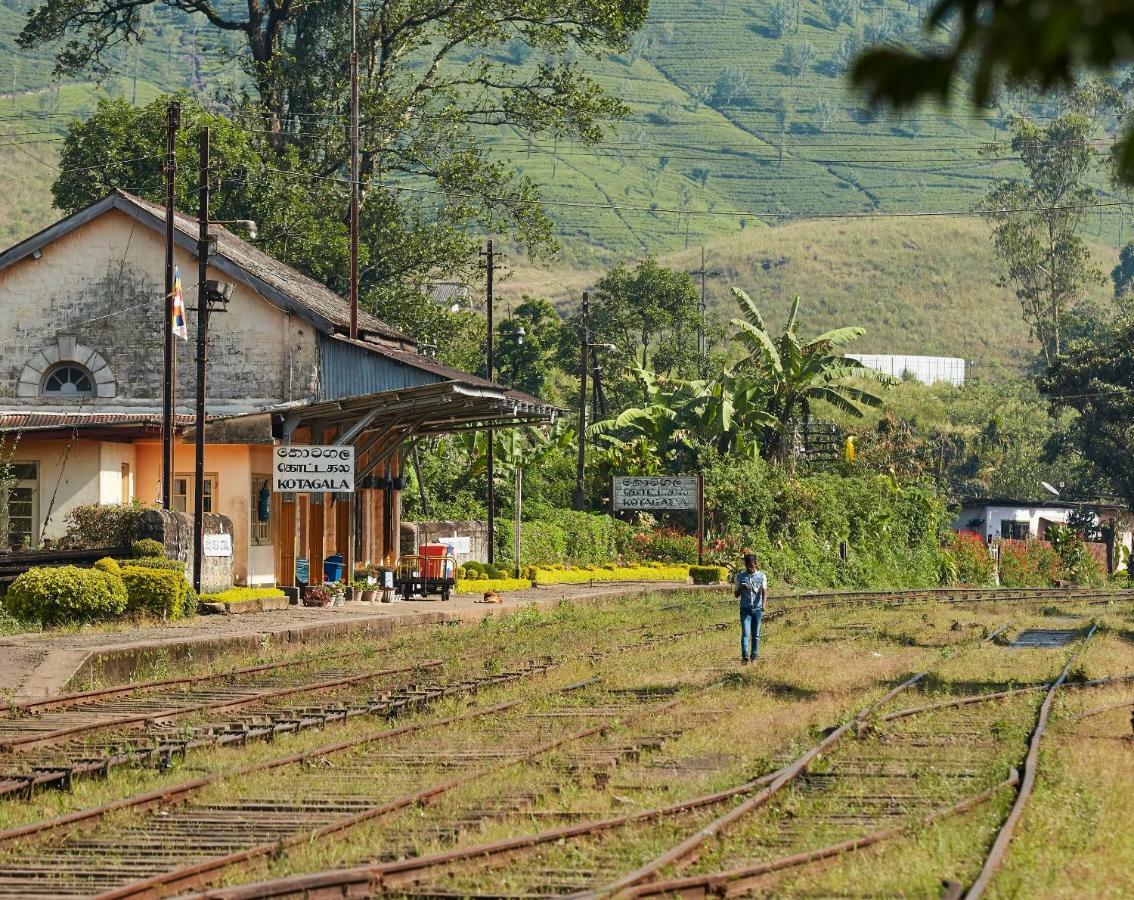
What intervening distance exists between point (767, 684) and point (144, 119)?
36932mm

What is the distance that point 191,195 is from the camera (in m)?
51.2

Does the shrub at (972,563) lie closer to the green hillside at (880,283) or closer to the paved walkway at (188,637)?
the paved walkway at (188,637)

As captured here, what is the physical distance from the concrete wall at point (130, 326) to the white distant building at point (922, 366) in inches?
2914

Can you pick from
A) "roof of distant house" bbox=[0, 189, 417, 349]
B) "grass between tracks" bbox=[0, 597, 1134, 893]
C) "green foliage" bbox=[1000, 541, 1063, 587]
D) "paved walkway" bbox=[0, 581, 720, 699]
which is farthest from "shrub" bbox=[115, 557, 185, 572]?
"green foliage" bbox=[1000, 541, 1063, 587]

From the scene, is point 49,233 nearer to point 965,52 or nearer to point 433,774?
point 433,774

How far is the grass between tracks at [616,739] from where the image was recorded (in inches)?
403

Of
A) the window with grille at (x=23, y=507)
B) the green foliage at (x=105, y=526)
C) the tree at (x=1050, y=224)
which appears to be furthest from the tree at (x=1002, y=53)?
the tree at (x=1050, y=224)

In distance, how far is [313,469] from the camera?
1259 inches

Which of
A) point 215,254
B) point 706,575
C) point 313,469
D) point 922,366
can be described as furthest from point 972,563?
point 922,366

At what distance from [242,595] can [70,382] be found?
10.6 metres

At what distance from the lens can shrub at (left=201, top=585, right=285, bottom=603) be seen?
30.0 m

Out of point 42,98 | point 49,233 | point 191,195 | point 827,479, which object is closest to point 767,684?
point 49,233

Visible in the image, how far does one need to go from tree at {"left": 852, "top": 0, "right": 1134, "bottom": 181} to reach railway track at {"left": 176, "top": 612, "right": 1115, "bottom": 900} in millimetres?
Result: 5412

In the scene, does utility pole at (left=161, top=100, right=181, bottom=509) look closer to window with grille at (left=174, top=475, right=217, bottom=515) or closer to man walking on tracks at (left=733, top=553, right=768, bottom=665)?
window with grille at (left=174, top=475, right=217, bottom=515)
